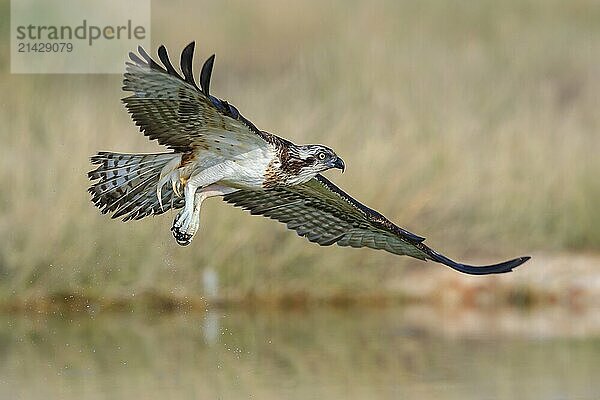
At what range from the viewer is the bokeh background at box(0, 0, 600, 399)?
12.6 m

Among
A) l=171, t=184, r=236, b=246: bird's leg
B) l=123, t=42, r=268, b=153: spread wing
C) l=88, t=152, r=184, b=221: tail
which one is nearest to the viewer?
l=123, t=42, r=268, b=153: spread wing

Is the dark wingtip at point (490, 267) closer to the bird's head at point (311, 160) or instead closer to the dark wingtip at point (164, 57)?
the bird's head at point (311, 160)

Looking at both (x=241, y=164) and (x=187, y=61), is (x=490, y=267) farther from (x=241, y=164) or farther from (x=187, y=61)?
(x=187, y=61)

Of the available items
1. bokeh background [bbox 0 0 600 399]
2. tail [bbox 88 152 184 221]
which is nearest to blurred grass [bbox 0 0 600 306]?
bokeh background [bbox 0 0 600 399]

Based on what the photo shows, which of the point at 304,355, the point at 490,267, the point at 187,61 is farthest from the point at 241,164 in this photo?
the point at 304,355

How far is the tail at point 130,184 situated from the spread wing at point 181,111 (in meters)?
0.43

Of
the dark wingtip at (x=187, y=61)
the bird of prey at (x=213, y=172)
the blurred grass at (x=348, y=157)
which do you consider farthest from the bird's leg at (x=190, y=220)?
the blurred grass at (x=348, y=157)

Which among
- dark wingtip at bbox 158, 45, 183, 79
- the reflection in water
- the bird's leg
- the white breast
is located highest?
dark wingtip at bbox 158, 45, 183, 79

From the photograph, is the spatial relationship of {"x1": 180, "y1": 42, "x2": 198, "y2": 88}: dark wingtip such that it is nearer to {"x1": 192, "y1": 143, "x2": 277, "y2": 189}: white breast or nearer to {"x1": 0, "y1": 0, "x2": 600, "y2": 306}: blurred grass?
{"x1": 192, "y1": 143, "x2": 277, "y2": 189}: white breast

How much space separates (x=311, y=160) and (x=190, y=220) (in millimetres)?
836

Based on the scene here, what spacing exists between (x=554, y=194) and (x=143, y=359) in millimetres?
5315

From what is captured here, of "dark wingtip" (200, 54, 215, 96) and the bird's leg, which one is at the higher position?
"dark wingtip" (200, 54, 215, 96)

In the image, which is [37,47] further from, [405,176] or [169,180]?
[169,180]

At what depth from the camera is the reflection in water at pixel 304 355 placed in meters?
11.9
